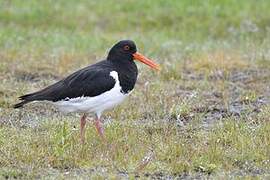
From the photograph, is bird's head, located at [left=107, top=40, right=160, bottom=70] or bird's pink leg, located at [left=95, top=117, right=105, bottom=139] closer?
bird's pink leg, located at [left=95, top=117, right=105, bottom=139]

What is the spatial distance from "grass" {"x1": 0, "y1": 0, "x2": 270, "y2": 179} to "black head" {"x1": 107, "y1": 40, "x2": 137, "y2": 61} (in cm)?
89

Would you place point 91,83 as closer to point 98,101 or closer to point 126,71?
point 98,101

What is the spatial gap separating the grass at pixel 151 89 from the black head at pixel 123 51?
0.89m

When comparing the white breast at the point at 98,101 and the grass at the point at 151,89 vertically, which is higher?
the white breast at the point at 98,101

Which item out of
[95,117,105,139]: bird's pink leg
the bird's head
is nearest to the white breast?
[95,117,105,139]: bird's pink leg

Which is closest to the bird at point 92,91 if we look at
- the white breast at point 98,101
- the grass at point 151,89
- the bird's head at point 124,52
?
the white breast at point 98,101

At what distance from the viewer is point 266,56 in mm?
14258

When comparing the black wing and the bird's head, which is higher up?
the bird's head

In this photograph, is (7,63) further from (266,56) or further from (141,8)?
(141,8)

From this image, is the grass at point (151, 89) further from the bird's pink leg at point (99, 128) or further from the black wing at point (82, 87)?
the black wing at point (82, 87)

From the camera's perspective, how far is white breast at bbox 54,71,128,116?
884cm

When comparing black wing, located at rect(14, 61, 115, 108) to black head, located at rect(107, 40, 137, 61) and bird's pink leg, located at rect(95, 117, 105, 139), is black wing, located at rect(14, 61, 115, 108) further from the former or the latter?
bird's pink leg, located at rect(95, 117, 105, 139)

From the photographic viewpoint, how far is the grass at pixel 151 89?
320 inches

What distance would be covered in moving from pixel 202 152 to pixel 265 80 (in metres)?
4.95
